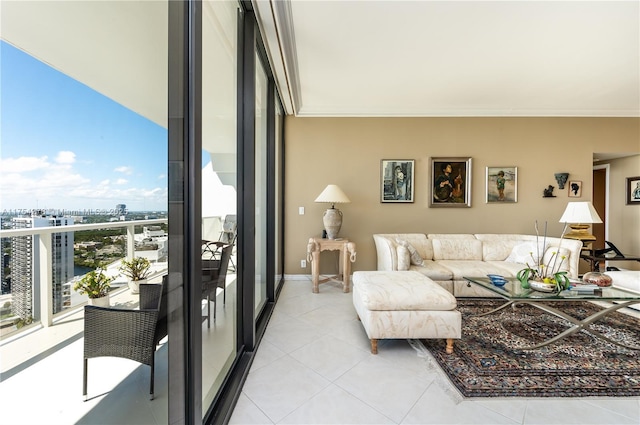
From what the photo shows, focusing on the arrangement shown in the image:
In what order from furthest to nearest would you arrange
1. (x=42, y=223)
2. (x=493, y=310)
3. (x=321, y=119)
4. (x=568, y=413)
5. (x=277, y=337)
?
(x=321, y=119) → (x=493, y=310) → (x=277, y=337) → (x=568, y=413) → (x=42, y=223)

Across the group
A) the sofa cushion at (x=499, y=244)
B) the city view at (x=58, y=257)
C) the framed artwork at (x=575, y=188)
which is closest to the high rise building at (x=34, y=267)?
the city view at (x=58, y=257)

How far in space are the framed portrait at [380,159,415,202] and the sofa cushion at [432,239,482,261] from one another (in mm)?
789

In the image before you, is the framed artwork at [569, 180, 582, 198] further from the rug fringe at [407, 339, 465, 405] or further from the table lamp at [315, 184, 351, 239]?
the rug fringe at [407, 339, 465, 405]

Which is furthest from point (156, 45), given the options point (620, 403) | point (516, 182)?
point (516, 182)

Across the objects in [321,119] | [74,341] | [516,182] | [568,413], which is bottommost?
[568,413]

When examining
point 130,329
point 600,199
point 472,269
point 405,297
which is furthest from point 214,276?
point 600,199

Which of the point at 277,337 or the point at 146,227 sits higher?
the point at 146,227

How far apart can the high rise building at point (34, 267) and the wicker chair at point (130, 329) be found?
0.10 m

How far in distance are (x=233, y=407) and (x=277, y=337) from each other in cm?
78

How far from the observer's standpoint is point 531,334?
223 centimetres

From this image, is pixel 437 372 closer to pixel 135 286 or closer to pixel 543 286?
pixel 543 286

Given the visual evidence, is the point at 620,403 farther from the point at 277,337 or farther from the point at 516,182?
the point at 516,182

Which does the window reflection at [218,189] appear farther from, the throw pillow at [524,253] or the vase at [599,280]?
the throw pillow at [524,253]

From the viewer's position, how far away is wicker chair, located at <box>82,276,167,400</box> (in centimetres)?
61
